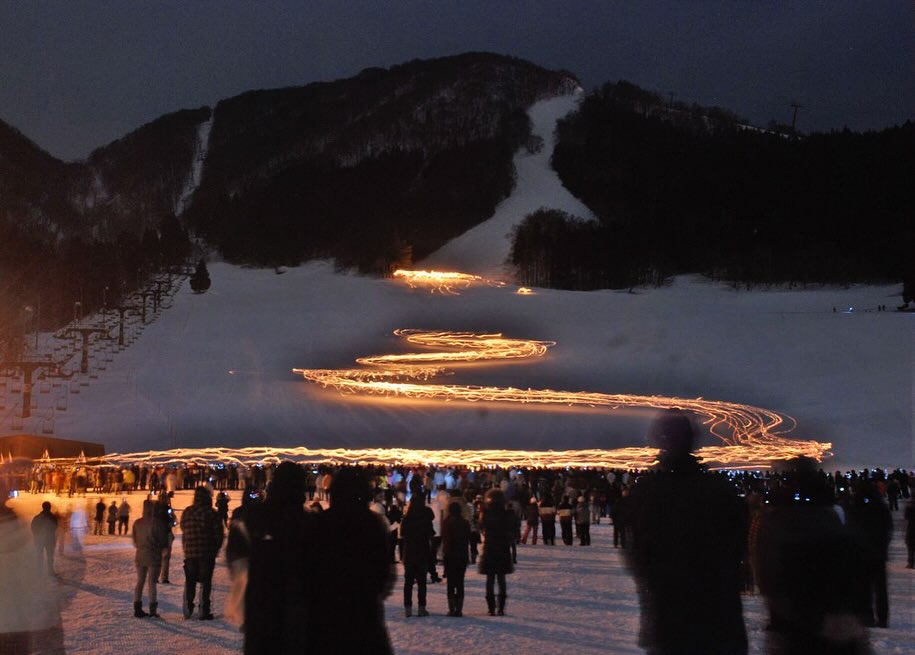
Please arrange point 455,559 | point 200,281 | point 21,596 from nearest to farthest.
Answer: point 21,596
point 455,559
point 200,281

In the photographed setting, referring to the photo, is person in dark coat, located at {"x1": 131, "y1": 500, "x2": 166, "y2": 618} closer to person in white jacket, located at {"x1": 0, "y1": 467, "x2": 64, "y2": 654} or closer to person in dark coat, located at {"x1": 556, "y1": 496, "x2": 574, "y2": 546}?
person in white jacket, located at {"x1": 0, "y1": 467, "x2": 64, "y2": 654}

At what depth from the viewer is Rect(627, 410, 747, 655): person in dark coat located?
3846mm

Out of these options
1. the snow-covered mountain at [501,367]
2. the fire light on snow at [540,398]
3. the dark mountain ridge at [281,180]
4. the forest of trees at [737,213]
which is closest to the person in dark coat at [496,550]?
the fire light on snow at [540,398]

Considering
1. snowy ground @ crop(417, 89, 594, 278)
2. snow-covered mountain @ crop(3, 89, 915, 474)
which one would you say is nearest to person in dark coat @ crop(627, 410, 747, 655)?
snow-covered mountain @ crop(3, 89, 915, 474)

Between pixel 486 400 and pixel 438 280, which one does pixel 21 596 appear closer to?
pixel 486 400

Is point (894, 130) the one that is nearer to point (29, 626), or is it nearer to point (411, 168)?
point (411, 168)

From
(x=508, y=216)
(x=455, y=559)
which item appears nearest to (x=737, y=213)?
(x=508, y=216)

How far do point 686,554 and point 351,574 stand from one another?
1098 mm

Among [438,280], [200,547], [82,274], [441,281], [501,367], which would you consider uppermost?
[82,274]

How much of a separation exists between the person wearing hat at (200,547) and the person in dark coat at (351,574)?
5.16 meters

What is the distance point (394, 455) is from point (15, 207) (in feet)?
340

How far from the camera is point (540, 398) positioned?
95.9ft

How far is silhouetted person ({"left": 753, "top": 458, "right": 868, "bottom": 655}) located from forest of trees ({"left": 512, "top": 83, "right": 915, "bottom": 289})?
47513mm

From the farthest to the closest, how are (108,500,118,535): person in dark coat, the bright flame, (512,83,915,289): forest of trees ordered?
(512,83,915,289): forest of trees → the bright flame → (108,500,118,535): person in dark coat
